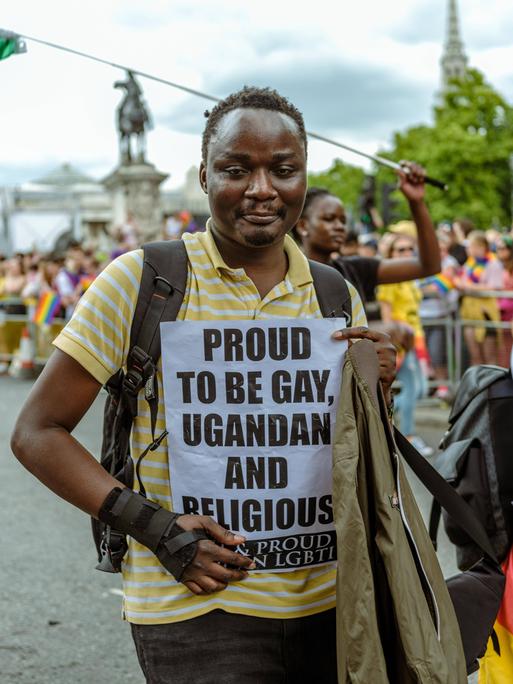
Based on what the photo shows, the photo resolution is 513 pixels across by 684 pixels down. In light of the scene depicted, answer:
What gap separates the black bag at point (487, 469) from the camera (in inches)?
95.4

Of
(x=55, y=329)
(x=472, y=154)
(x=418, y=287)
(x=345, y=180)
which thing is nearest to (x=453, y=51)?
(x=345, y=180)

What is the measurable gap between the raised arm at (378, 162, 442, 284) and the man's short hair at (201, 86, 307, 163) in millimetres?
1921

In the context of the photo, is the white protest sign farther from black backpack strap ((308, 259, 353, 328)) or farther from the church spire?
the church spire

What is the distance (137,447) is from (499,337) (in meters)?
7.58

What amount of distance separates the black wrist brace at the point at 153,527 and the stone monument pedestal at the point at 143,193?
22.0 meters

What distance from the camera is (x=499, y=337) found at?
9133 millimetres

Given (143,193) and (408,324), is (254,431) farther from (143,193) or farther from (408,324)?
(143,193)

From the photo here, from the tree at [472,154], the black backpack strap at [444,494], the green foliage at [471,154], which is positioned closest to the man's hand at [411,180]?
the black backpack strap at [444,494]

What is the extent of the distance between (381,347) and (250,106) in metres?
0.56

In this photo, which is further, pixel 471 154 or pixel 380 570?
pixel 471 154

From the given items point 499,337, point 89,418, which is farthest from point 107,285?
point 89,418

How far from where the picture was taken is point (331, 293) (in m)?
2.12

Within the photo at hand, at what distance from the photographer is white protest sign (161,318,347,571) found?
1.94 meters

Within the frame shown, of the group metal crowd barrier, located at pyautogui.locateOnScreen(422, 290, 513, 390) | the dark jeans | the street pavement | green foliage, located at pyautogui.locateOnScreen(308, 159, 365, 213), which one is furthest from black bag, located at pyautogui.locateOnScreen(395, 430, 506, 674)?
green foliage, located at pyautogui.locateOnScreen(308, 159, 365, 213)
